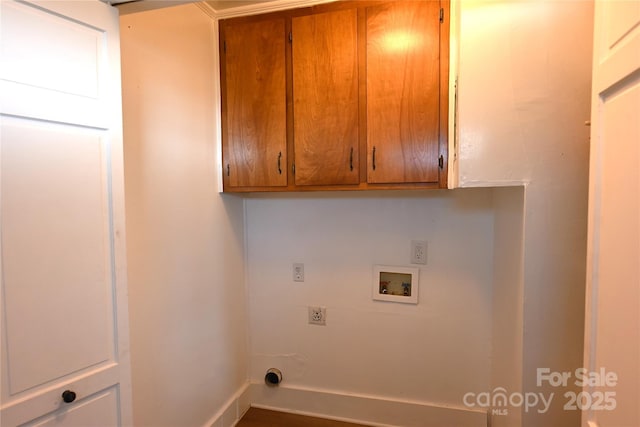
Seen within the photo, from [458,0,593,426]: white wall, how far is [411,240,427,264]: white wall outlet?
0.67 metres

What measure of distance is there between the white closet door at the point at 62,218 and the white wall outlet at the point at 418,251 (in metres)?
1.48

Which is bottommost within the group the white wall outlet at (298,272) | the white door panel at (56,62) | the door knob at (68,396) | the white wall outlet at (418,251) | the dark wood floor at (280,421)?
the dark wood floor at (280,421)

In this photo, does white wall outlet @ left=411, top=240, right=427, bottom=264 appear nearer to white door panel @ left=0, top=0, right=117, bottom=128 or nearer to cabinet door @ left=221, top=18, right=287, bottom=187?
cabinet door @ left=221, top=18, right=287, bottom=187

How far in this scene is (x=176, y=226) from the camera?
1.49 m

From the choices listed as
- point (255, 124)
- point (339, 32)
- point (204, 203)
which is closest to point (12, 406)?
point (204, 203)

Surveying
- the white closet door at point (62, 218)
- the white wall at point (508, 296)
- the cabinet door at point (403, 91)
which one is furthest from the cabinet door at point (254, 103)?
the white wall at point (508, 296)

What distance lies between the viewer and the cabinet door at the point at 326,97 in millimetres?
1557

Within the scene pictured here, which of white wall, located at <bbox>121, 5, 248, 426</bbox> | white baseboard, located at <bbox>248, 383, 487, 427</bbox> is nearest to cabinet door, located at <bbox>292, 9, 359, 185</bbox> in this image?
white wall, located at <bbox>121, 5, 248, 426</bbox>

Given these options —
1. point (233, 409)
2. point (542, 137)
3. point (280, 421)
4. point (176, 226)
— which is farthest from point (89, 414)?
point (542, 137)

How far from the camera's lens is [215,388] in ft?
5.87

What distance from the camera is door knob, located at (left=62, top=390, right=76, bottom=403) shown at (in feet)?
2.73

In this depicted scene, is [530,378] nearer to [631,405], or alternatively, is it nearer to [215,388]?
[631,405]

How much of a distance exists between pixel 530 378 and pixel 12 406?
1654 mm

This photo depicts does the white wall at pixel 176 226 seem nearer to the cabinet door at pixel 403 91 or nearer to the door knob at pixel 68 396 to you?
the door knob at pixel 68 396
